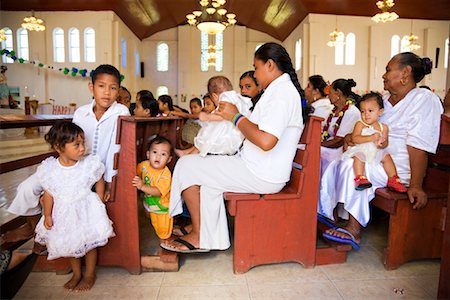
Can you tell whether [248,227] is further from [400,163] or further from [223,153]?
[400,163]

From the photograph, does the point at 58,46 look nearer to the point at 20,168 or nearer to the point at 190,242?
the point at 20,168

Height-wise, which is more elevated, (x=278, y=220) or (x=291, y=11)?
(x=291, y=11)

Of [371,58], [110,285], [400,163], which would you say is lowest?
[110,285]

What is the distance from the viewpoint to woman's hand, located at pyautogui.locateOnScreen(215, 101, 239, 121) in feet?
6.51

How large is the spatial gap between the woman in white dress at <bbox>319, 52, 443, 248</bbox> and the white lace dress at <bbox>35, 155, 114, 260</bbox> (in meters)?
1.49

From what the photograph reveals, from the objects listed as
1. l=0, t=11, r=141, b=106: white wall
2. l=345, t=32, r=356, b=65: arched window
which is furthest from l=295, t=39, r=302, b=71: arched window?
l=0, t=11, r=141, b=106: white wall

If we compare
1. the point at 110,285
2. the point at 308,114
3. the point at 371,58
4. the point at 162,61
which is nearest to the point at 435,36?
the point at 371,58

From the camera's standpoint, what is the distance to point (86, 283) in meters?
1.89

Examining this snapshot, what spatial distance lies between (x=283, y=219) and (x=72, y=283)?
1286 mm

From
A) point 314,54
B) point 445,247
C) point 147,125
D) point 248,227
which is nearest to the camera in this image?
point 445,247

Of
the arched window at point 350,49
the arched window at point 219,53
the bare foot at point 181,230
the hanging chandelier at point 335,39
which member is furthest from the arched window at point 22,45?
the bare foot at point 181,230

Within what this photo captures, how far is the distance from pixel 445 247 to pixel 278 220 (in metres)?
0.88

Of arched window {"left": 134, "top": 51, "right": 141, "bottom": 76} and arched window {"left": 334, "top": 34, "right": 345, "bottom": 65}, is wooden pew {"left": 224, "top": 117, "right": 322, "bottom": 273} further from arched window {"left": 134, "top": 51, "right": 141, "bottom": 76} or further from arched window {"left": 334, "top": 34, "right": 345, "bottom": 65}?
arched window {"left": 134, "top": 51, "right": 141, "bottom": 76}

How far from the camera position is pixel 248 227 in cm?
206
